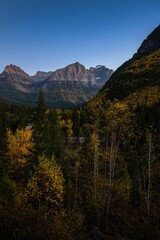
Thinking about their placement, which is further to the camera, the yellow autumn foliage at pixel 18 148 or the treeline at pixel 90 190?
the yellow autumn foliage at pixel 18 148

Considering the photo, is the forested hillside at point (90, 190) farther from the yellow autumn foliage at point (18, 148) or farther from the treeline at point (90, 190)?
the yellow autumn foliage at point (18, 148)

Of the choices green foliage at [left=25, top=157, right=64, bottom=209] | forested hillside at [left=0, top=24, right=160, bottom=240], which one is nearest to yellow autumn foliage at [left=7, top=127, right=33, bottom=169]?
forested hillside at [left=0, top=24, right=160, bottom=240]

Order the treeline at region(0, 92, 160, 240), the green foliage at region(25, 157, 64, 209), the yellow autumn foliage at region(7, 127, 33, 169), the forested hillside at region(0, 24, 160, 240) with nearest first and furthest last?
the treeline at region(0, 92, 160, 240) < the forested hillside at region(0, 24, 160, 240) < the green foliage at region(25, 157, 64, 209) < the yellow autumn foliage at region(7, 127, 33, 169)

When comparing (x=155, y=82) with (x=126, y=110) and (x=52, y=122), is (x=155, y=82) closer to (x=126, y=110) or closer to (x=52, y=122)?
(x=52, y=122)

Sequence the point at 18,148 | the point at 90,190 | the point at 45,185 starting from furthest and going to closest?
the point at 18,148 < the point at 90,190 < the point at 45,185

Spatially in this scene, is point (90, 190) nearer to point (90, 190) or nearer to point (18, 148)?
point (90, 190)

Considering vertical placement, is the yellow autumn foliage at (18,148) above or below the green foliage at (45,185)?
above

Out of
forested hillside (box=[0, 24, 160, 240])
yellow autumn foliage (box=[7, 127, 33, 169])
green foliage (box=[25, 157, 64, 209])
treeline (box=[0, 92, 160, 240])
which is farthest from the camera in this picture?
yellow autumn foliage (box=[7, 127, 33, 169])

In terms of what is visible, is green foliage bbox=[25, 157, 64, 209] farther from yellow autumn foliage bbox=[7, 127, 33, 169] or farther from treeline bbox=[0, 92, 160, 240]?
yellow autumn foliage bbox=[7, 127, 33, 169]

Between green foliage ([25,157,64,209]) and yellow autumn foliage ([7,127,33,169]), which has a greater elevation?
yellow autumn foliage ([7,127,33,169])

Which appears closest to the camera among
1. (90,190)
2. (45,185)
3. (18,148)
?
(45,185)

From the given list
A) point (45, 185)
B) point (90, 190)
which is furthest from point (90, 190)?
point (45, 185)

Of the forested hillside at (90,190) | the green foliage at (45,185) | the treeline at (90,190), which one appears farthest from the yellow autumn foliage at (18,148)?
the green foliage at (45,185)

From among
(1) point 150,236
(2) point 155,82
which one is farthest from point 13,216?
(2) point 155,82
